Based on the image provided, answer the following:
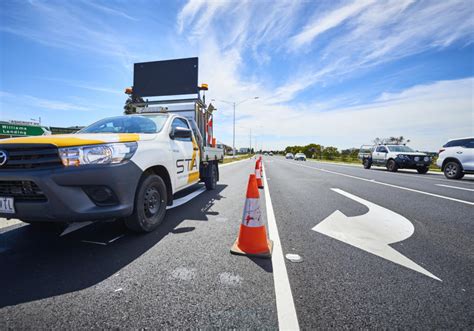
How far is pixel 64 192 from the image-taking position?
7.25ft

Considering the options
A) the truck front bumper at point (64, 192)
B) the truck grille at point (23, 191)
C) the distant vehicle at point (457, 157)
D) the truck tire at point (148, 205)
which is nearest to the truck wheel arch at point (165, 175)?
the truck tire at point (148, 205)

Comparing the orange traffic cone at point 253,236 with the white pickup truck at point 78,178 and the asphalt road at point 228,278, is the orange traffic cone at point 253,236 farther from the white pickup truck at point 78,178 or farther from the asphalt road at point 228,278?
the white pickup truck at point 78,178

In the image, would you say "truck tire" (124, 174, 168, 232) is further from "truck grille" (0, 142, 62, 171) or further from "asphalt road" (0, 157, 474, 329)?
"truck grille" (0, 142, 62, 171)

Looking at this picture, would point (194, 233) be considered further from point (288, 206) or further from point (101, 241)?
point (288, 206)

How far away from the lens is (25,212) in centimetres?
221

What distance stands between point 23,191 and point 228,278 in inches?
93.0

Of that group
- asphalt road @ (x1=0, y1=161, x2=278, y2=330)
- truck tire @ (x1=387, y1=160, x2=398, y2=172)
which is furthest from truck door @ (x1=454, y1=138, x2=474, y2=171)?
asphalt road @ (x1=0, y1=161, x2=278, y2=330)

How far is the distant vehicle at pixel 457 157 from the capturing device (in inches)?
399

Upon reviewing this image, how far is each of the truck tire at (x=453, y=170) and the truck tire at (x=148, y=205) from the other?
1418cm

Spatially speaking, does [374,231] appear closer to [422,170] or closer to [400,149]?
[422,170]

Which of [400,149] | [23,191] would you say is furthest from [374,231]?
[400,149]

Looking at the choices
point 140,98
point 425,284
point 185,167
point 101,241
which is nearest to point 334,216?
point 425,284

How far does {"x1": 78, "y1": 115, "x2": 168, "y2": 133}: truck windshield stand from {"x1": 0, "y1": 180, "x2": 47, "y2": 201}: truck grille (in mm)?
1580

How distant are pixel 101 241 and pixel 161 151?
1.48 metres
